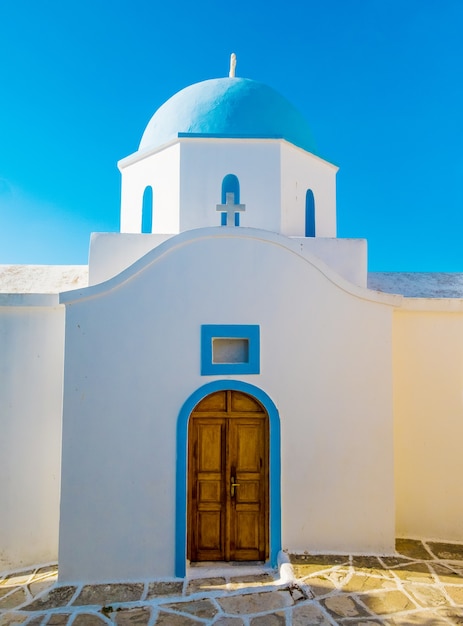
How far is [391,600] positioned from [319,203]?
664 centimetres

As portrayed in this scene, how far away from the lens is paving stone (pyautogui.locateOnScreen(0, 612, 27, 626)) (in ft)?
15.4

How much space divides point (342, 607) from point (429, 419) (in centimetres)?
314

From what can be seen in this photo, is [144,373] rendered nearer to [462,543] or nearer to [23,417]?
[23,417]

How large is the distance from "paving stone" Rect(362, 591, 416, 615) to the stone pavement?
1 centimetres

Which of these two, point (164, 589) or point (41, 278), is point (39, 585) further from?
point (41, 278)

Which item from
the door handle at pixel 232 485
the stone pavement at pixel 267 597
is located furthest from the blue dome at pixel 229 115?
the stone pavement at pixel 267 597

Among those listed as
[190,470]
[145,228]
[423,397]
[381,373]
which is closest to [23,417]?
[190,470]

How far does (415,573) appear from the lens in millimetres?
5488

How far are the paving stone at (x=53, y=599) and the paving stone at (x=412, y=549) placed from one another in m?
4.35

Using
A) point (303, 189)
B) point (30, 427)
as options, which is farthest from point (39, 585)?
point (303, 189)

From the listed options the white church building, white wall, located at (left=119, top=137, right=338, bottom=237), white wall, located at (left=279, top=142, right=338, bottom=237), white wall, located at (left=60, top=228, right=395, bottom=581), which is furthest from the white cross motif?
white wall, located at (left=279, top=142, right=338, bottom=237)

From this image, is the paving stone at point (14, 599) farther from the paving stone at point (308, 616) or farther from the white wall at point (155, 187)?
the white wall at point (155, 187)

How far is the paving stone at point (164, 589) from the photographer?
5137mm

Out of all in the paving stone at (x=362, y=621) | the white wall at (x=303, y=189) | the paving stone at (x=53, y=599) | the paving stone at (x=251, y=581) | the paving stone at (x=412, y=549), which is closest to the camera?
the paving stone at (x=362, y=621)
